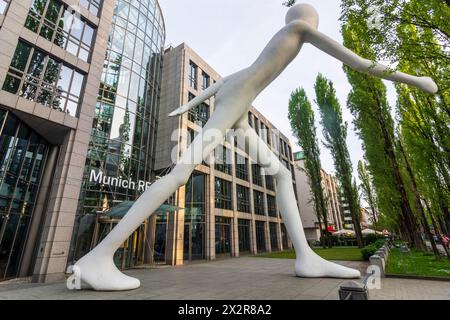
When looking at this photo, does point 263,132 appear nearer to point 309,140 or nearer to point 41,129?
Answer: point 309,140

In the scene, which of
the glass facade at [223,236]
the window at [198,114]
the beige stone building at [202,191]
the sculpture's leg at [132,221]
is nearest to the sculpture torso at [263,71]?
the sculpture's leg at [132,221]

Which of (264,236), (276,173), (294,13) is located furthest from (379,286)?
(264,236)

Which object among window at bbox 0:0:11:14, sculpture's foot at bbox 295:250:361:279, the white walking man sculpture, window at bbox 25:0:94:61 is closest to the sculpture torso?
the white walking man sculpture

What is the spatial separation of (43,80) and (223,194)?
1485 centimetres

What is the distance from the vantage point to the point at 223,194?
21.3 meters

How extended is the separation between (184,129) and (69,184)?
28.9 feet

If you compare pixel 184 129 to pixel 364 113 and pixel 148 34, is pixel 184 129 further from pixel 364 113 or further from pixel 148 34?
pixel 364 113

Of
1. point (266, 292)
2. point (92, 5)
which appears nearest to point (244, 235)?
point (266, 292)

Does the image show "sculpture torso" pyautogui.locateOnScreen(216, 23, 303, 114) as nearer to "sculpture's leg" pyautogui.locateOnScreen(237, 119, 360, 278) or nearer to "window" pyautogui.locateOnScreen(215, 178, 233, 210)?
"sculpture's leg" pyautogui.locateOnScreen(237, 119, 360, 278)

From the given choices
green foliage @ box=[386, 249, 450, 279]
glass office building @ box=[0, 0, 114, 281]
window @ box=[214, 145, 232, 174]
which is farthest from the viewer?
window @ box=[214, 145, 232, 174]

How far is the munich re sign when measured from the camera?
12.1 meters

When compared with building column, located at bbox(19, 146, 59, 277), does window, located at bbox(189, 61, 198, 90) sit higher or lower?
higher

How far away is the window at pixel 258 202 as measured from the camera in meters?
26.6

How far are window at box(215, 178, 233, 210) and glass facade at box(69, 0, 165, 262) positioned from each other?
6.24 meters
